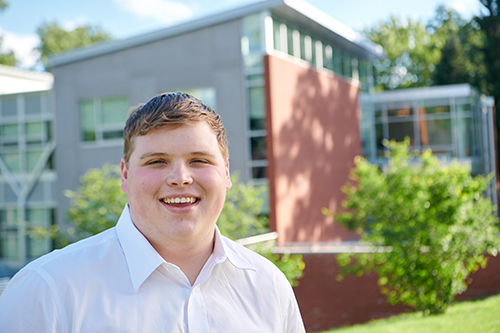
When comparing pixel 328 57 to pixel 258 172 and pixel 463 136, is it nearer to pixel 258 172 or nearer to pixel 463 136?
pixel 258 172

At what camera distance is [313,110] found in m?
18.0

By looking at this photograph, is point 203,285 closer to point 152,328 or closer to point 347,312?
point 152,328

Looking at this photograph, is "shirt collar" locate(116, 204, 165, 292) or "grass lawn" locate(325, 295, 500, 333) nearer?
"shirt collar" locate(116, 204, 165, 292)

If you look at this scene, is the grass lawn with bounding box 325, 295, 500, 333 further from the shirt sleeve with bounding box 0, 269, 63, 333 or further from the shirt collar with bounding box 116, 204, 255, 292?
the shirt sleeve with bounding box 0, 269, 63, 333

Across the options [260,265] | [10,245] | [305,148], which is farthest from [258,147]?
[260,265]

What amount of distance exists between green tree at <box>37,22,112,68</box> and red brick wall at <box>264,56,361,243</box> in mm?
31209

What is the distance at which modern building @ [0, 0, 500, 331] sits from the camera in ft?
49.9

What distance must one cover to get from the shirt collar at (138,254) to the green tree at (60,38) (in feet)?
151

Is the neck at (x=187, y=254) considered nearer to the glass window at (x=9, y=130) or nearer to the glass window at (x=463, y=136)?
the glass window at (x=9, y=130)

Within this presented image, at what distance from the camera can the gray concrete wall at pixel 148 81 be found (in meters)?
15.5

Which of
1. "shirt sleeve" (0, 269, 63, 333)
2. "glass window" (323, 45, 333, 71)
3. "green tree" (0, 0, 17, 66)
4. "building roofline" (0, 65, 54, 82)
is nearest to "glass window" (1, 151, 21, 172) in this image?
"building roofline" (0, 65, 54, 82)

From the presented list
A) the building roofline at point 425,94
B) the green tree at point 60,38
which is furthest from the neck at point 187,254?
the green tree at point 60,38

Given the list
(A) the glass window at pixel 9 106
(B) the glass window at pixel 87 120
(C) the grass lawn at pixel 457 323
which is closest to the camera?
(C) the grass lawn at pixel 457 323

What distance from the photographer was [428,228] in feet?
31.5
